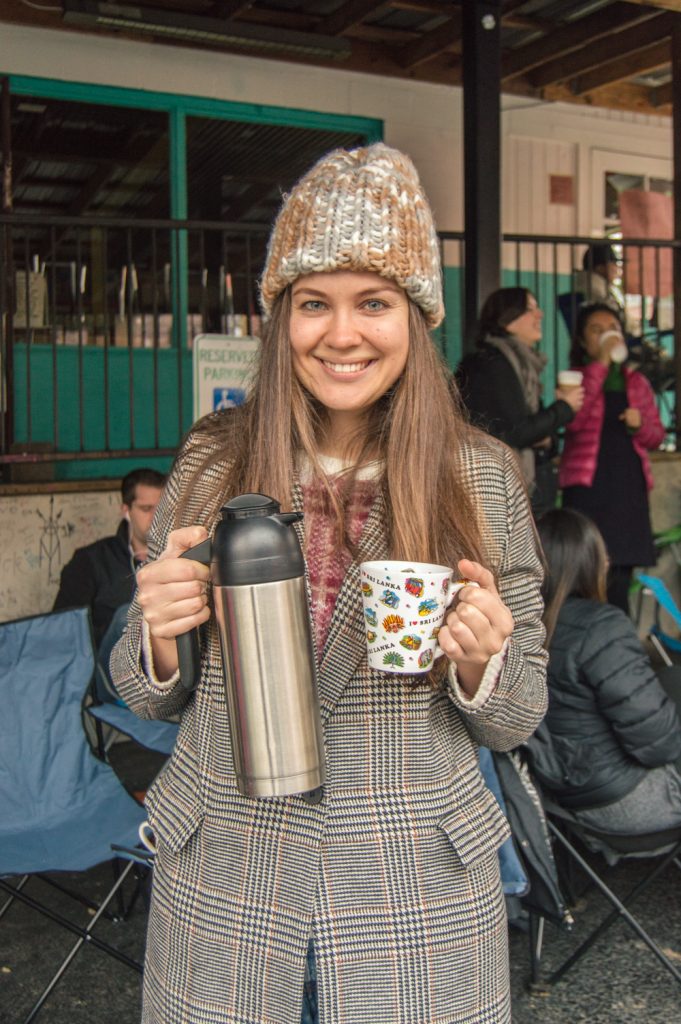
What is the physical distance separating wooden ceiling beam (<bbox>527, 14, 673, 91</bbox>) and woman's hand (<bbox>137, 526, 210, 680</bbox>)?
6722 millimetres

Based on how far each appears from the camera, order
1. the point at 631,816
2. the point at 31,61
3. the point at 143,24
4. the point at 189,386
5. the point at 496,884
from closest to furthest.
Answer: the point at 496,884 → the point at 631,816 → the point at 143,24 → the point at 31,61 → the point at 189,386

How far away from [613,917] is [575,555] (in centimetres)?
110

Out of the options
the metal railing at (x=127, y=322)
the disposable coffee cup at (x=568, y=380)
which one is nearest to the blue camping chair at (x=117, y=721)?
the metal railing at (x=127, y=322)

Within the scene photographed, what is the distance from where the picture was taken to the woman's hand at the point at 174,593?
1357 millimetres

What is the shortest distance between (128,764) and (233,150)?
18.0 ft

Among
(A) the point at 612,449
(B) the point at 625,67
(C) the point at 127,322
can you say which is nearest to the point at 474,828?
(A) the point at 612,449

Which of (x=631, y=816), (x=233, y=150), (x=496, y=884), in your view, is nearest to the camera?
(x=496, y=884)

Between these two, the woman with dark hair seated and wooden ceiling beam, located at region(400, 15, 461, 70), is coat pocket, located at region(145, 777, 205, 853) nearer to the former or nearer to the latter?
the woman with dark hair seated

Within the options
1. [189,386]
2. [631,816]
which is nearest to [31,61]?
[189,386]

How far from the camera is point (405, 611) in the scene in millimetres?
1379

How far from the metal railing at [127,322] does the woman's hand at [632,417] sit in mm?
1438

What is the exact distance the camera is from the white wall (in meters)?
6.99

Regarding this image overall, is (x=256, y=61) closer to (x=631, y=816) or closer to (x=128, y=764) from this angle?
(x=128, y=764)

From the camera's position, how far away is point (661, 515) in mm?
7148
